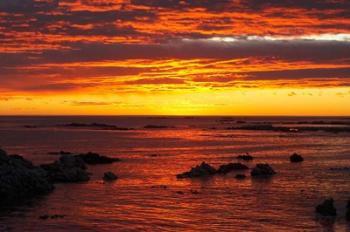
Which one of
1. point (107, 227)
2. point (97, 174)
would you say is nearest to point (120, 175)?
point (97, 174)

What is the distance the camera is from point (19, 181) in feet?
145

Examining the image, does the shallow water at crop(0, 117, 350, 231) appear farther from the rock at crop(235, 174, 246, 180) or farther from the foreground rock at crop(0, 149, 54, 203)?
the foreground rock at crop(0, 149, 54, 203)

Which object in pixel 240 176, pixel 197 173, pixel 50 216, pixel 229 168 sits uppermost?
pixel 229 168

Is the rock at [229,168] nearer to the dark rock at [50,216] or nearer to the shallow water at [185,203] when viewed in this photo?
the shallow water at [185,203]

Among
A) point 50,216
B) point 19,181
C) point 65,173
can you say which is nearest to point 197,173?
point 65,173

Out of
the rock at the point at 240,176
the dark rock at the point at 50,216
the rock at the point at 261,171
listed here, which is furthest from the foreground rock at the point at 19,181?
the rock at the point at 261,171

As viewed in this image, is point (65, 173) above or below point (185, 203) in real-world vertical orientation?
above

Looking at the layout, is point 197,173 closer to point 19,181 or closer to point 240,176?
point 240,176

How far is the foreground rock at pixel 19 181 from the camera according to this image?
140 feet

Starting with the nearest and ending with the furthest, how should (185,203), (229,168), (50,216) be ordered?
(50,216), (185,203), (229,168)

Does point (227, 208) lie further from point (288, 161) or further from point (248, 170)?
point (288, 161)

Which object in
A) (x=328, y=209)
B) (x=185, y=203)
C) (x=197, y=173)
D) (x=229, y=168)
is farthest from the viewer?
(x=229, y=168)

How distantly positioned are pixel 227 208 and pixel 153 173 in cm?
2216

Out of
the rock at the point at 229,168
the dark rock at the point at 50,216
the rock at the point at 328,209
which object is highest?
the rock at the point at 229,168
